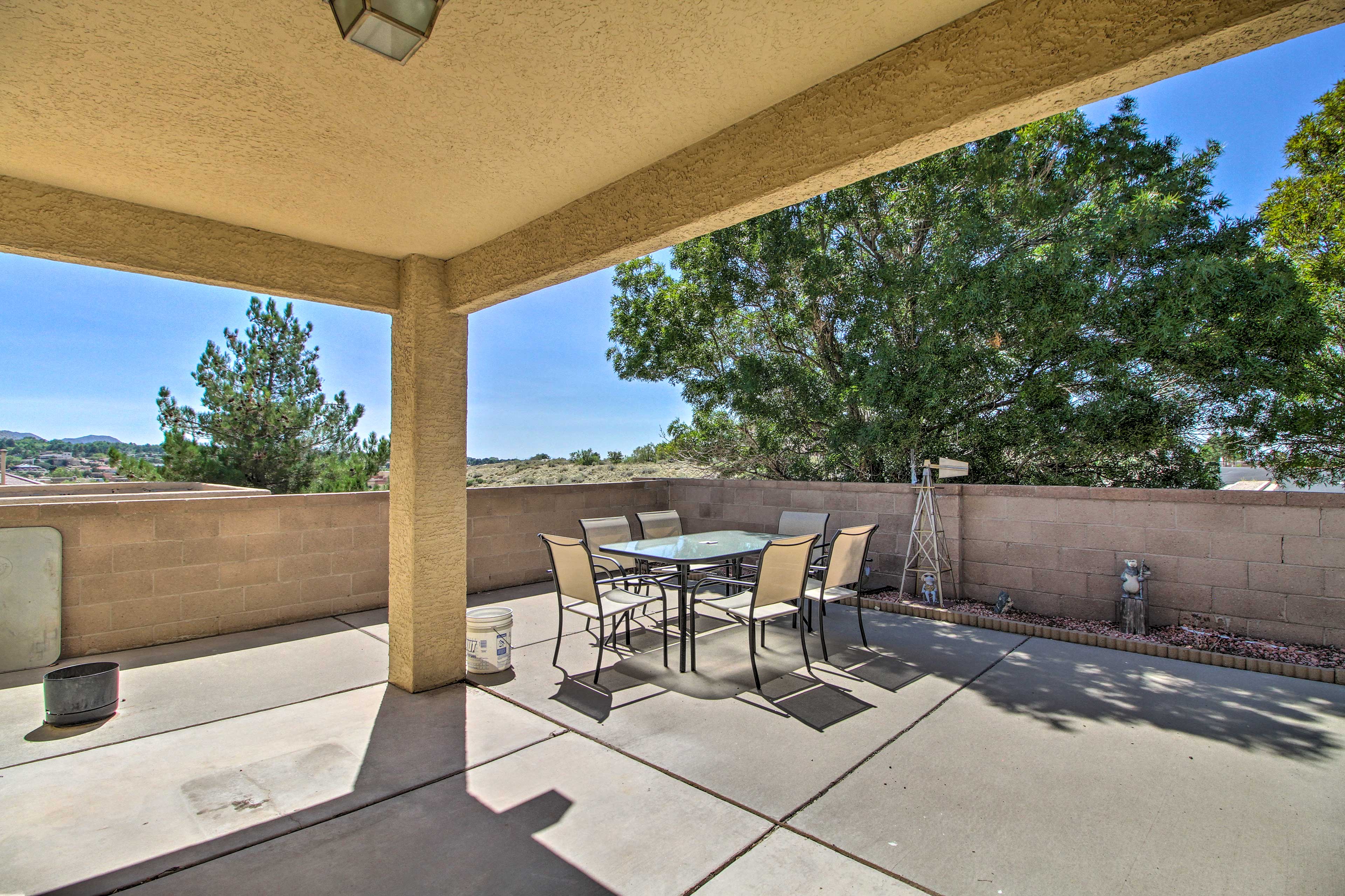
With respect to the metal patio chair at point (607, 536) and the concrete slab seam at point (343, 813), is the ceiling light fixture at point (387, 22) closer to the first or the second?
the concrete slab seam at point (343, 813)

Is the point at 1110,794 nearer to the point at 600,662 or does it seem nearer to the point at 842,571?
the point at 842,571

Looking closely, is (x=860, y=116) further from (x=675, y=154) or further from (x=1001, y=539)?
(x=1001, y=539)

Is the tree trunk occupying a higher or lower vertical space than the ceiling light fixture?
lower

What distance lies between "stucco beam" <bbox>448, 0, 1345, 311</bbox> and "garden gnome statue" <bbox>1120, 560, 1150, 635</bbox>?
12.6 feet

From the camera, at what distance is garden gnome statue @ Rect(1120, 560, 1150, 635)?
4.17 meters

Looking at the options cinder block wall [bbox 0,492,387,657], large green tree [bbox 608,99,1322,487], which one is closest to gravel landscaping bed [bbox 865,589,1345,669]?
large green tree [bbox 608,99,1322,487]

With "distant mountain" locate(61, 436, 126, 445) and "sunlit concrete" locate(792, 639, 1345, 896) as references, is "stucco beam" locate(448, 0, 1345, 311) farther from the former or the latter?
"distant mountain" locate(61, 436, 126, 445)

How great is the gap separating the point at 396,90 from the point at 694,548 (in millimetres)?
3123

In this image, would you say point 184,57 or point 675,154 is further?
point 675,154

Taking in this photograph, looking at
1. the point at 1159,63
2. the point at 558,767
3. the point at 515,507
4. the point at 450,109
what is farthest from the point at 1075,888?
the point at 515,507

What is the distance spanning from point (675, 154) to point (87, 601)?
4.60 m

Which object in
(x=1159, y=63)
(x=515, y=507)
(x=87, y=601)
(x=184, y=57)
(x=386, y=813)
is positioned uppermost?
(x=184, y=57)

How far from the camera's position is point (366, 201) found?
2652 millimetres

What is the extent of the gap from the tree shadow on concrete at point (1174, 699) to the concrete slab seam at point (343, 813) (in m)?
2.41
